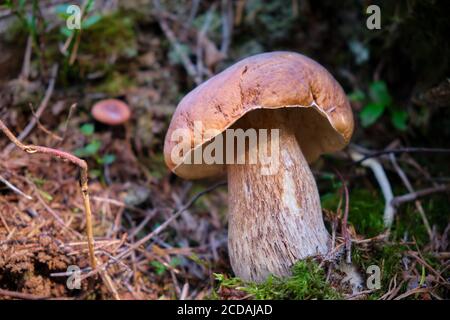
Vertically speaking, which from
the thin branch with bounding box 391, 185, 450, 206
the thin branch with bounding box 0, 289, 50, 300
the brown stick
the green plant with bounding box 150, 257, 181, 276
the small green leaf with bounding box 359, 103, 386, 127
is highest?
the small green leaf with bounding box 359, 103, 386, 127

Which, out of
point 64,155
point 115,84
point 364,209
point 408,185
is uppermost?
point 115,84

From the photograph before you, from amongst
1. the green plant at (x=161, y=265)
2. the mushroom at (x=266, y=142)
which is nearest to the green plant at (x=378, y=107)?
the mushroom at (x=266, y=142)

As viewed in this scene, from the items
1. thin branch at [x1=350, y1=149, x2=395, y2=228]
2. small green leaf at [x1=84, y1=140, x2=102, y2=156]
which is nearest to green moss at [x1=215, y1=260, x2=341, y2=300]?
thin branch at [x1=350, y1=149, x2=395, y2=228]

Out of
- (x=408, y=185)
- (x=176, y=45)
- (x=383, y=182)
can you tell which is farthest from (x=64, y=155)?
(x=408, y=185)

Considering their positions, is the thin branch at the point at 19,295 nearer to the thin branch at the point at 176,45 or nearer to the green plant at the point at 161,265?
the green plant at the point at 161,265

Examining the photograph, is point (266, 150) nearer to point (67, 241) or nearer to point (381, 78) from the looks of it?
point (67, 241)

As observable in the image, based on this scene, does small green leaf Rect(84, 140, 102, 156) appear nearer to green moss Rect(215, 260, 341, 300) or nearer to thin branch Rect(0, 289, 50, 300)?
thin branch Rect(0, 289, 50, 300)

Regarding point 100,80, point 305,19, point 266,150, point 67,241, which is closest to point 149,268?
point 67,241

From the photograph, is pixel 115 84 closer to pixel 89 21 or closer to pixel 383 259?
pixel 89 21
